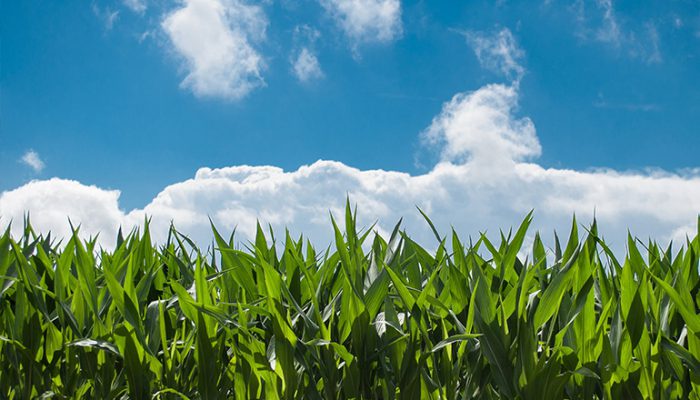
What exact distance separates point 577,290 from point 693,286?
15.7 inches

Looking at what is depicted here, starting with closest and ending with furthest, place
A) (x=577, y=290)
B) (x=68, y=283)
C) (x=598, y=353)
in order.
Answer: (x=598, y=353) < (x=577, y=290) < (x=68, y=283)

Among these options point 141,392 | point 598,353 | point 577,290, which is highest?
point 577,290

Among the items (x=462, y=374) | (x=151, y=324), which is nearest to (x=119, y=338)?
(x=151, y=324)

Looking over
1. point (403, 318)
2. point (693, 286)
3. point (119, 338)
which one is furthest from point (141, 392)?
point (693, 286)

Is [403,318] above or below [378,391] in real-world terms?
above

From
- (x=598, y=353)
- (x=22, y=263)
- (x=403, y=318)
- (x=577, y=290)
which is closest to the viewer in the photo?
(x=598, y=353)

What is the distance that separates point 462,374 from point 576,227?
48 centimetres

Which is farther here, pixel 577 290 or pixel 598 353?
pixel 577 290

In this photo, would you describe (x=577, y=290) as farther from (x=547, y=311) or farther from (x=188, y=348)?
(x=188, y=348)

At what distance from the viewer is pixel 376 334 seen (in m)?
1.53

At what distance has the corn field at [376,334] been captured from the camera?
1.38m

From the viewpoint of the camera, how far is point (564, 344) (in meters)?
1.48

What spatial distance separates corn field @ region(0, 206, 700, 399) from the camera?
1.38 m

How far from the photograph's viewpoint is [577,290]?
5.03 ft
